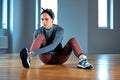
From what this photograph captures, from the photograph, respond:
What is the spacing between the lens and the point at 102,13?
613 centimetres

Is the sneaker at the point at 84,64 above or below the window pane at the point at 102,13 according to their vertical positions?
below

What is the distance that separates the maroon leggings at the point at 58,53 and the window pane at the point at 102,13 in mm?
3734

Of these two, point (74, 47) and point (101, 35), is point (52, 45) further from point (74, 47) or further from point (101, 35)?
point (101, 35)

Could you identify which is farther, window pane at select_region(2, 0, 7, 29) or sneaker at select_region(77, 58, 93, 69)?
window pane at select_region(2, 0, 7, 29)

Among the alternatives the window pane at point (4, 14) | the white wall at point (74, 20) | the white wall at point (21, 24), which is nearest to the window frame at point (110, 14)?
the white wall at point (74, 20)

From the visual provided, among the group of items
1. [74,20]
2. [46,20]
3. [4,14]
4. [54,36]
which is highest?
[4,14]

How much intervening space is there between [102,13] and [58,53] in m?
3.92

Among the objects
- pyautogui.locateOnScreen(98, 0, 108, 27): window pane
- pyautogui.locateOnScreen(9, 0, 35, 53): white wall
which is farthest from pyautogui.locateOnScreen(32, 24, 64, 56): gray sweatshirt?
pyautogui.locateOnScreen(98, 0, 108, 27): window pane

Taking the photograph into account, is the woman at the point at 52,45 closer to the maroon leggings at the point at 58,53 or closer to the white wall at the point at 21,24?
the maroon leggings at the point at 58,53

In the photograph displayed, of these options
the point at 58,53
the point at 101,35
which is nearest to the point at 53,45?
the point at 58,53

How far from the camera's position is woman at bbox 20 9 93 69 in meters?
2.18

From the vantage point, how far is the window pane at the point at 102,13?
607 centimetres

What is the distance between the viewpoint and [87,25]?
5754 mm

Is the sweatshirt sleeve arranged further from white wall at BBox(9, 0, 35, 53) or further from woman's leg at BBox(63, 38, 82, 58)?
white wall at BBox(9, 0, 35, 53)
